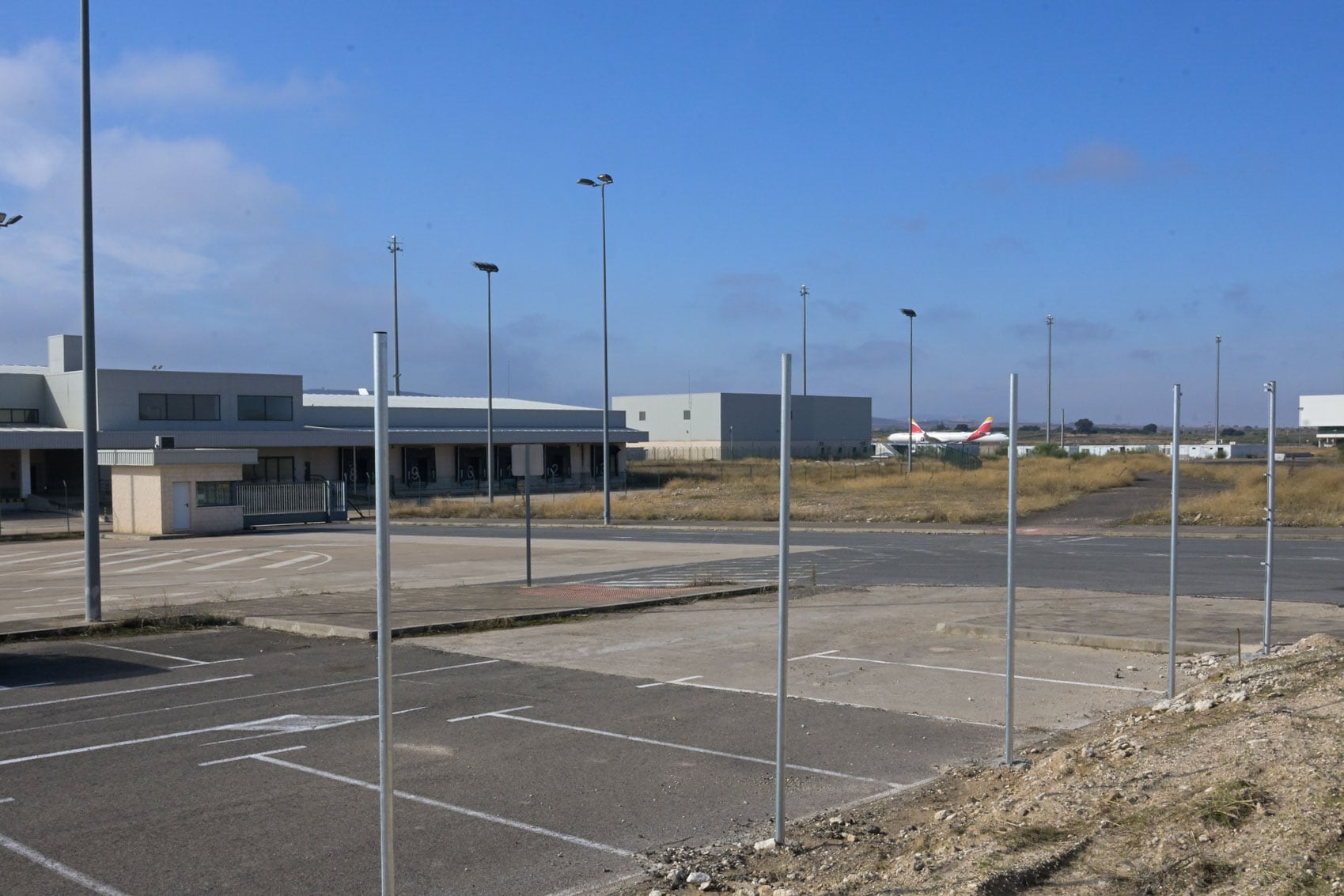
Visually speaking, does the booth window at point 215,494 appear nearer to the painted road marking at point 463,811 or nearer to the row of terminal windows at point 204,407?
the row of terminal windows at point 204,407

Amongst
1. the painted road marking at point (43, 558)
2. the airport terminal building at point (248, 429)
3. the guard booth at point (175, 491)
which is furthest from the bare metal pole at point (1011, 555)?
the airport terminal building at point (248, 429)

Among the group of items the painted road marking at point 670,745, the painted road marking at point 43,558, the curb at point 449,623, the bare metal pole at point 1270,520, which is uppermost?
the bare metal pole at point 1270,520

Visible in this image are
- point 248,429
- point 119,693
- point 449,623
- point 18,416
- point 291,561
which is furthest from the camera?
point 248,429

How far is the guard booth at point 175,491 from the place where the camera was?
1554 inches

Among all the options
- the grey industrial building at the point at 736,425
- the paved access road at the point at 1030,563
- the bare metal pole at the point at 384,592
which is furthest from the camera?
the grey industrial building at the point at 736,425

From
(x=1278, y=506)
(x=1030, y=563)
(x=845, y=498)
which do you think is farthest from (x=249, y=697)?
(x=845, y=498)

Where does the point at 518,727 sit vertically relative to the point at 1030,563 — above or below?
above

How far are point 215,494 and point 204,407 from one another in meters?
24.0

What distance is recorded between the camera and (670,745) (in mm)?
9500

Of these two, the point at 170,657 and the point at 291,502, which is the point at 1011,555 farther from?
the point at 291,502

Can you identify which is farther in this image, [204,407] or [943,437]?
[943,437]

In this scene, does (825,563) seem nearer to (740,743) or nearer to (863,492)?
(740,743)

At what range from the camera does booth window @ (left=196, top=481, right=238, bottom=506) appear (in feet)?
133

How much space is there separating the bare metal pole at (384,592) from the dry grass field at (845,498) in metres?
37.6
